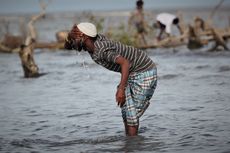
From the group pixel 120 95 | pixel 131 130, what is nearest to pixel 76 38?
pixel 120 95

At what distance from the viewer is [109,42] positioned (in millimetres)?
7266

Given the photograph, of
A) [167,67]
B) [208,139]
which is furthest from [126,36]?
[208,139]

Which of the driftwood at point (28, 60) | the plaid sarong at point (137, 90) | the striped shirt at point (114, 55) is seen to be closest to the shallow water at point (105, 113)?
Answer: the driftwood at point (28, 60)

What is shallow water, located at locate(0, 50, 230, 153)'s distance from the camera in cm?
791

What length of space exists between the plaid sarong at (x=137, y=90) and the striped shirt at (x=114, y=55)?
2.9 inches

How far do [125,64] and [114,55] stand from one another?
0.15 metres

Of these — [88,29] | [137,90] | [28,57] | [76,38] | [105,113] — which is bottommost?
[28,57]

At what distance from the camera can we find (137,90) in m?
7.56

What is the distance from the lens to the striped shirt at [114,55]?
7.17 meters

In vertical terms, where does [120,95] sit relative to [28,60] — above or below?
above

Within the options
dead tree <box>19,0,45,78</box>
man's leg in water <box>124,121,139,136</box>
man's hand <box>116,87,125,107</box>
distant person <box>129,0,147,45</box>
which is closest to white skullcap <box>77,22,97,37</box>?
man's hand <box>116,87,125,107</box>

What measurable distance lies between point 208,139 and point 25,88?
689cm

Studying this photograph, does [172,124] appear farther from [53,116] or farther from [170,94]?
[170,94]

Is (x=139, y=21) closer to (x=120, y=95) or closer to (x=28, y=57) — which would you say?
(x=28, y=57)
